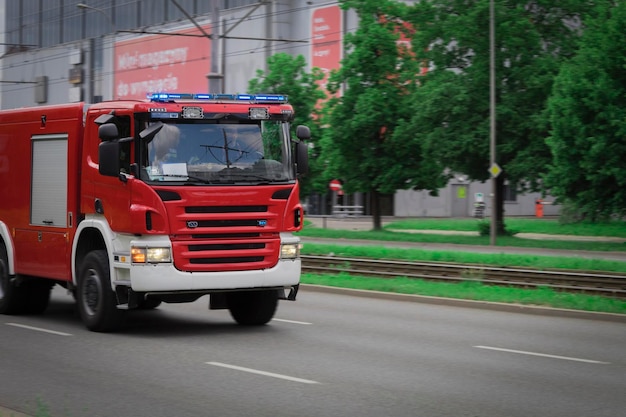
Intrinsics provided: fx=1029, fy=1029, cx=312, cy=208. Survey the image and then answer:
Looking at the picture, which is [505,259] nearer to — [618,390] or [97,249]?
[97,249]

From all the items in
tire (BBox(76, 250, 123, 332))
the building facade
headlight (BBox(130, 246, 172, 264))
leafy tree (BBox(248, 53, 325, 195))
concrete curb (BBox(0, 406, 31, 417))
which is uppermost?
the building facade

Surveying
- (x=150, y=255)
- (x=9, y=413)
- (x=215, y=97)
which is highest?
(x=215, y=97)

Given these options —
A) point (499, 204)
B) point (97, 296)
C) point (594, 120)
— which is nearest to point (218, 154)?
point (97, 296)

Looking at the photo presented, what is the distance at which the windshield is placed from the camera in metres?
12.6

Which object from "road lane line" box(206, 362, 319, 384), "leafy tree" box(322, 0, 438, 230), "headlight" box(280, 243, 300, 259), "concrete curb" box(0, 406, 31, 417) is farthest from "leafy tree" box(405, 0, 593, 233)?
"concrete curb" box(0, 406, 31, 417)

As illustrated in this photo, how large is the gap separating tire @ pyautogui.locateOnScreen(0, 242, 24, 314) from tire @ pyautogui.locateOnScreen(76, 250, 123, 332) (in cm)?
242

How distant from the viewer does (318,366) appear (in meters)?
10.7

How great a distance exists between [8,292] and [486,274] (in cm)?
1071

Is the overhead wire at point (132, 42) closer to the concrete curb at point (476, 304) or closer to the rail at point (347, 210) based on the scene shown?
the rail at point (347, 210)

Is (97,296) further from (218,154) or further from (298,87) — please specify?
(298,87)

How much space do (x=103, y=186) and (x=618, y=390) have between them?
6.88 metres

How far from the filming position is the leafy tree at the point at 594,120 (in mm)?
35594

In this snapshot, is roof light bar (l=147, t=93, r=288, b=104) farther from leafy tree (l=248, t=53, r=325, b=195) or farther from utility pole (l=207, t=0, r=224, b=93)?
leafy tree (l=248, t=53, r=325, b=195)

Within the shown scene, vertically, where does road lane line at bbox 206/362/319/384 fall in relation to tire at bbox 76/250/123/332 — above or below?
below
